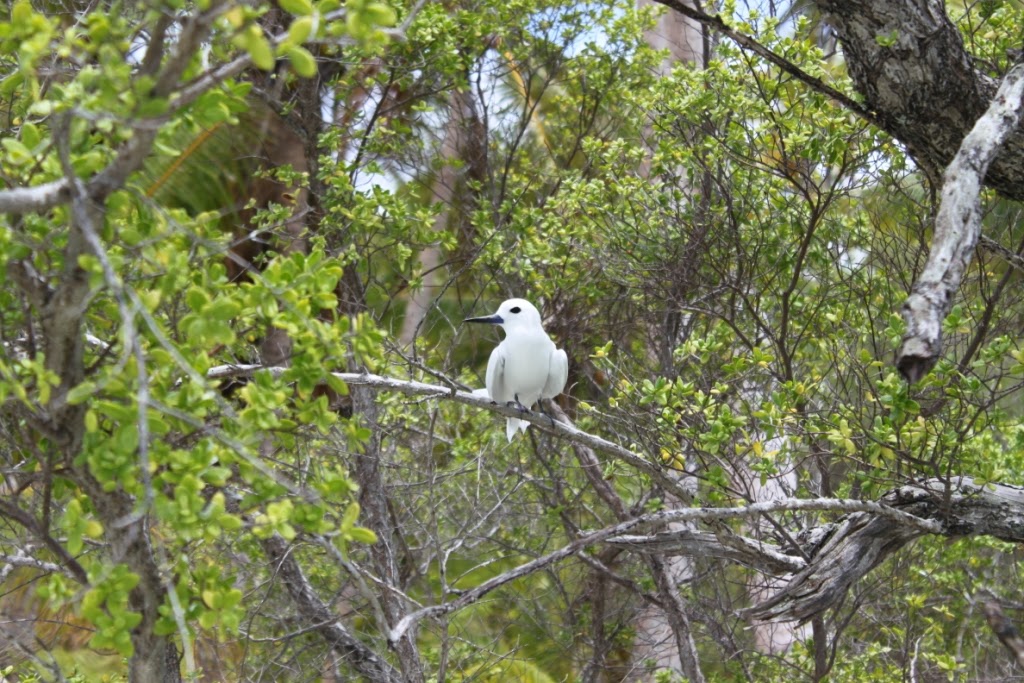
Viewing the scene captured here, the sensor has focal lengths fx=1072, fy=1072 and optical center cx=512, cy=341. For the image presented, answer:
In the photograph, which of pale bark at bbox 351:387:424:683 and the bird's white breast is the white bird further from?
pale bark at bbox 351:387:424:683

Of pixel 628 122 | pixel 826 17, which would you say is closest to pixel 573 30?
pixel 628 122

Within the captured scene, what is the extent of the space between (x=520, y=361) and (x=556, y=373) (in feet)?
1.17

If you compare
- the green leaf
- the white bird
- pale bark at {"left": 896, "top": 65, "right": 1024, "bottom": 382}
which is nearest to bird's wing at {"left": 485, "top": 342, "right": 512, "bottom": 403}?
the white bird

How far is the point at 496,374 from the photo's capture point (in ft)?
19.5

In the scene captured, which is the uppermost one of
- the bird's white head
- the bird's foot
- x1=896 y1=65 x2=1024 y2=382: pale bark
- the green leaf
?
the green leaf

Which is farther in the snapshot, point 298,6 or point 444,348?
point 444,348

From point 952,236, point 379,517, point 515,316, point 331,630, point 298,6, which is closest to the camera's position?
point 298,6

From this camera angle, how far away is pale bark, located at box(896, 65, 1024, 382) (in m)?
2.61

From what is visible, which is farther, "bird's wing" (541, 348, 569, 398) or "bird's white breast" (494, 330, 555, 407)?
"bird's wing" (541, 348, 569, 398)

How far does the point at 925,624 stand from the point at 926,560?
1.49m

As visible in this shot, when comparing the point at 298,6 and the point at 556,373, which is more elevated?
the point at 298,6

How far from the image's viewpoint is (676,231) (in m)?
7.15

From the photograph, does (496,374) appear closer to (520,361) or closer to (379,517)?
(520,361)

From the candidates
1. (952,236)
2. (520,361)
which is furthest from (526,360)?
(952,236)
